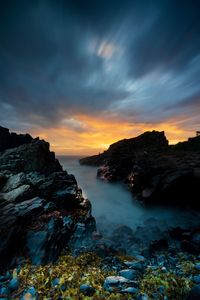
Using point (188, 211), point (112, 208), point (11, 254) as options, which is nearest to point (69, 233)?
point (11, 254)

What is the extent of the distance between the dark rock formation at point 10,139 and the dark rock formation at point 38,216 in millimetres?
14313

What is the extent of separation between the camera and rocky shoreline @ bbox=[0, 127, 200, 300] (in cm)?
651

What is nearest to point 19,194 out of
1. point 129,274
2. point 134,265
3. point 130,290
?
point 134,265

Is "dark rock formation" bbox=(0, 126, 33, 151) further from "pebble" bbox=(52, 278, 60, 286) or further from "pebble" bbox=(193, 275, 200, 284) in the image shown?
"pebble" bbox=(193, 275, 200, 284)

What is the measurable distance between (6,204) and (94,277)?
10120 millimetres

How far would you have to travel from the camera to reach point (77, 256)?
383 inches

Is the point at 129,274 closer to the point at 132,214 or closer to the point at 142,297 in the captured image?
the point at 142,297

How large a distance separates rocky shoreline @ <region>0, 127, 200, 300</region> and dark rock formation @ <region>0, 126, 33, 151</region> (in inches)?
826

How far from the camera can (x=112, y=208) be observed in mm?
27203

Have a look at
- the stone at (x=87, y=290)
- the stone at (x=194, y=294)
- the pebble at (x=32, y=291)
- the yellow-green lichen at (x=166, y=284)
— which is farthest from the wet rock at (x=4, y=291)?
the stone at (x=194, y=294)

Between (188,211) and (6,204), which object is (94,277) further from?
(188,211)

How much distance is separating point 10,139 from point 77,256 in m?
35.9

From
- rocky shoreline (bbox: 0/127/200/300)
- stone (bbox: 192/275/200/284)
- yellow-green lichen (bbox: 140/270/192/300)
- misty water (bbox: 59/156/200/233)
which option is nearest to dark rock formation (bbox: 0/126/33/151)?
rocky shoreline (bbox: 0/127/200/300)

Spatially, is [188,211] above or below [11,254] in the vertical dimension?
below
